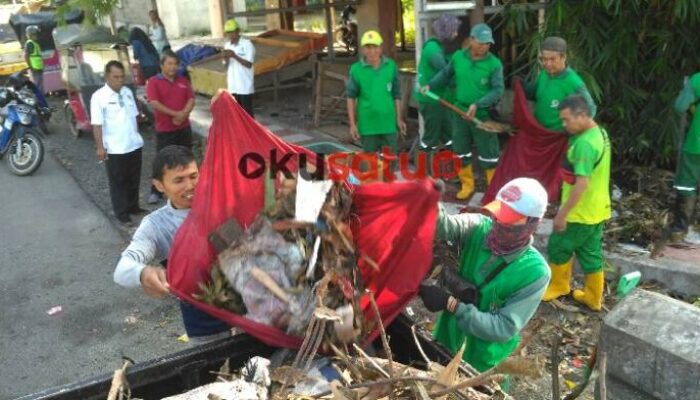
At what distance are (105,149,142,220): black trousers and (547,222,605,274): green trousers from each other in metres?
4.18

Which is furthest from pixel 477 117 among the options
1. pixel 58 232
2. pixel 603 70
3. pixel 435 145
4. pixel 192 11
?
pixel 192 11

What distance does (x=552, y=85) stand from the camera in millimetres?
4848

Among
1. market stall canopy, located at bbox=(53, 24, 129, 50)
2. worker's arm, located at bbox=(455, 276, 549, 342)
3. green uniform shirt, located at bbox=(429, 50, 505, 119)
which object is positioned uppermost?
market stall canopy, located at bbox=(53, 24, 129, 50)

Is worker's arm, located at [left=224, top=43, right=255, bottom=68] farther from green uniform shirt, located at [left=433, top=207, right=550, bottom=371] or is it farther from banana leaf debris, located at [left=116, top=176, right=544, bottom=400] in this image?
banana leaf debris, located at [left=116, top=176, right=544, bottom=400]

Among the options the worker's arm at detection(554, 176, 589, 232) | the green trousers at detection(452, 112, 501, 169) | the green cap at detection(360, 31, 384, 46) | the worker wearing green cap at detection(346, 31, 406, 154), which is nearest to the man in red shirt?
the worker wearing green cap at detection(346, 31, 406, 154)

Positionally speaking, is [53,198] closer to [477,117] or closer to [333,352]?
[477,117]

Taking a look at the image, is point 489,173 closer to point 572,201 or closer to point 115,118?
point 572,201

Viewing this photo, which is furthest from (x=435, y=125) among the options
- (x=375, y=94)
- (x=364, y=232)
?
(x=364, y=232)

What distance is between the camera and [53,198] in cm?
739

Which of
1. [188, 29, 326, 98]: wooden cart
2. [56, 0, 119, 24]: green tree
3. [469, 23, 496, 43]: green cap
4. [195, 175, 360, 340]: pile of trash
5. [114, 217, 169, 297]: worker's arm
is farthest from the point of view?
[188, 29, 326, 98]: wooden cart

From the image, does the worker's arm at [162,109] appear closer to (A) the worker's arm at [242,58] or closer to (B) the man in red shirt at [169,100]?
(B) the man in red shirt at [169,100]

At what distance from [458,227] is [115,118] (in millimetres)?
4499

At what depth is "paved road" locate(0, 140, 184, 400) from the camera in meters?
4.16

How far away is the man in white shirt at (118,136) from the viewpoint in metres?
5.96
